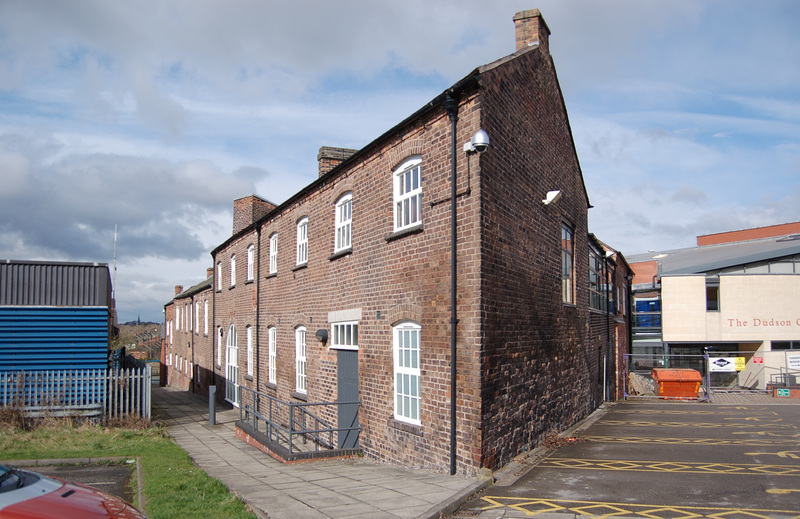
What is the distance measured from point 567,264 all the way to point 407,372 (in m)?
6.12

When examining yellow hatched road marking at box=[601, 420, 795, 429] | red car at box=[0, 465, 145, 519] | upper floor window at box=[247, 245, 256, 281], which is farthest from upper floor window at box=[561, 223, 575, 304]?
upper floor window at box=[247, 245, 256, 281]

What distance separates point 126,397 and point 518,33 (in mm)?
13019

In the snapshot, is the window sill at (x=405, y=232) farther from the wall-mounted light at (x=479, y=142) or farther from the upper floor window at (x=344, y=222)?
the upper floor window at (x=344, y=222)

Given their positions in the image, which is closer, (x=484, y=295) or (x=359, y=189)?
(x=484, y=295)

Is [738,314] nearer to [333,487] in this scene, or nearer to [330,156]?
[330,156]

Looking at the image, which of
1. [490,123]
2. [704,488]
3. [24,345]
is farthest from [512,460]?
[24,345]

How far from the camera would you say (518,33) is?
12.6 m

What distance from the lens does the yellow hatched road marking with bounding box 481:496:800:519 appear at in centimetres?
669

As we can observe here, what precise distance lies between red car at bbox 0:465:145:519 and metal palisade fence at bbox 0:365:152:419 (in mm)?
10688

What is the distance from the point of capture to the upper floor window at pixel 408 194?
Answer: 33.8 feet

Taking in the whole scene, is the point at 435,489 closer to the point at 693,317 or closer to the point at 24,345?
the point at 24,345

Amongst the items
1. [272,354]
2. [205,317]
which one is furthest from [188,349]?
[272,354]

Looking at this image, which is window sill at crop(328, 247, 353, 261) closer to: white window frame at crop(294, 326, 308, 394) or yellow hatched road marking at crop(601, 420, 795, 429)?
white window frame at crop(294, 326, 308, 394)

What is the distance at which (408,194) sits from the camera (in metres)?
10.6
